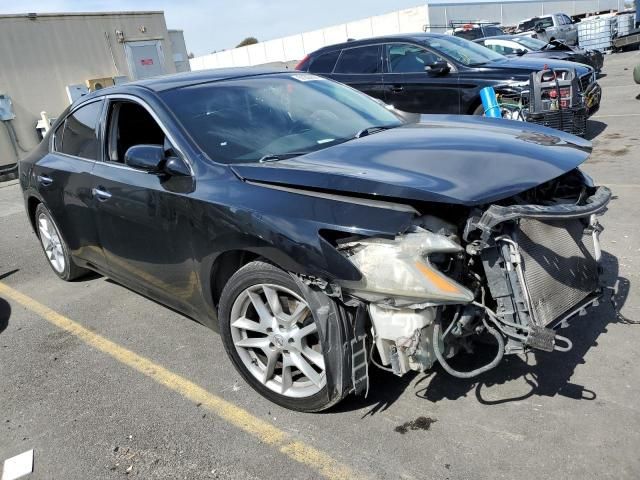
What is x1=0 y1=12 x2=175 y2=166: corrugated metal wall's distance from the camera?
14.4 meters

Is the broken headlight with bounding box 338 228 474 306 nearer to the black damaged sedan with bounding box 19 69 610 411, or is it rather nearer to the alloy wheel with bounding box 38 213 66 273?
the black damaged sedan with bounding box 19 69 610 411

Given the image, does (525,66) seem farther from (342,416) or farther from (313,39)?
(313,39)

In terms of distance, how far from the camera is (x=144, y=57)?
17.5 meters

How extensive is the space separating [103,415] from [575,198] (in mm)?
2917

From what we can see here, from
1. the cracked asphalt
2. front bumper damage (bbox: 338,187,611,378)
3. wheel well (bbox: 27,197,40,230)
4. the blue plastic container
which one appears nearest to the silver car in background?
the blue plastic container

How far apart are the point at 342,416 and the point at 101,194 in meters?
2.23

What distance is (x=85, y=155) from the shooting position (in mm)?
4250

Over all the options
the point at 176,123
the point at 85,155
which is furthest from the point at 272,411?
the point at 85,155

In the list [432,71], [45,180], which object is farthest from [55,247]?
[432,71]

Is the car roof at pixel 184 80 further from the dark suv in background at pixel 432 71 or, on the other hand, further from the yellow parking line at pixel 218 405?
the dark suv in background at pixel 432 71

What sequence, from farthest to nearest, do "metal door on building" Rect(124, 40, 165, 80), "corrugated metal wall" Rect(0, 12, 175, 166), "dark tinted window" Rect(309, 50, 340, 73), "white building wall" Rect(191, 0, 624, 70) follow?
"white building wall" Rect(191, 0, 624, 70), "metal door on building" Rect(124, 40, 165, 80), "corrugated metal wall" Rect(0, 12, 175, 166), "dark tinted window" Rect(309, 50, 340, 73)

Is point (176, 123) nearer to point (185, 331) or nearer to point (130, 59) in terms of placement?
point (185, 331)

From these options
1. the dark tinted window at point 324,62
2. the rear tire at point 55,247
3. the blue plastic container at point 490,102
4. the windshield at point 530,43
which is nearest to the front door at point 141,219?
the rear tire at point 55,247

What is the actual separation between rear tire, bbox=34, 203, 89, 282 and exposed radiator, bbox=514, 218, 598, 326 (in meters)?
3.86
